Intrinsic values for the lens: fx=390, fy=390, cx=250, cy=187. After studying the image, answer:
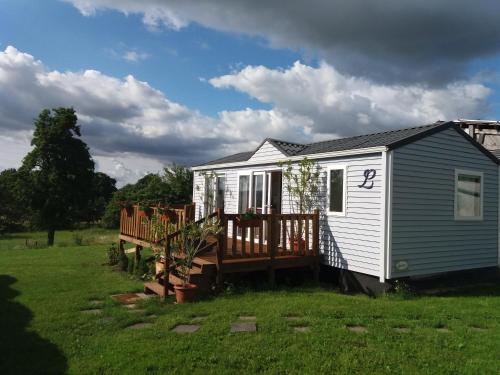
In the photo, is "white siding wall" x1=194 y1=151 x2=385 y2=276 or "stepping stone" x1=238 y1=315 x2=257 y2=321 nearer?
"stepping stone" x1=238 y1=315 x2=257 y2=321

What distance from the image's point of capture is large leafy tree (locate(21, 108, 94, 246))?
24359 mm

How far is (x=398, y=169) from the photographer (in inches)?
286

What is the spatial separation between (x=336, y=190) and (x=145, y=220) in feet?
15.3

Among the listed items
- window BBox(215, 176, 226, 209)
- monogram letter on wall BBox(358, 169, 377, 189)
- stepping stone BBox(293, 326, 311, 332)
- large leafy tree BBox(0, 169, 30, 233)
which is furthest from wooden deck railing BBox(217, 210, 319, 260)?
large leafy tree BBox(0, 169, 30, 233)

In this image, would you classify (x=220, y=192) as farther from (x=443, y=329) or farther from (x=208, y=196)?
(x=443, y=329)

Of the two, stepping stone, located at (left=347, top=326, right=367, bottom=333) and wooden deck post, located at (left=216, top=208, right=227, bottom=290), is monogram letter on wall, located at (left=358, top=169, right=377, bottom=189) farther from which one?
stepping stone, located at (left=347, top=326, right=367, bottom=333)

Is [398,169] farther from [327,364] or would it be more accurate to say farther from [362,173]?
[327,364]

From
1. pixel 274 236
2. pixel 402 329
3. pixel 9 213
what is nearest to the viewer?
pixel 402 329

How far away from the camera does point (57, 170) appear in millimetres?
24672

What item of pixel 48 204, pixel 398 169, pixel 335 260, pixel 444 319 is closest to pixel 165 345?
pixel 444 319

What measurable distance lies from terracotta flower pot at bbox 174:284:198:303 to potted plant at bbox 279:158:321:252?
8.77 ft

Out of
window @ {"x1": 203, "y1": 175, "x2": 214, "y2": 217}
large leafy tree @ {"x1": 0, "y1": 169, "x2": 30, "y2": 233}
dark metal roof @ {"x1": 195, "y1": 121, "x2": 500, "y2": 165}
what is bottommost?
large leafy tree @ {"x1": 0, "y1": 169, "x2": 30, "y2": 233}

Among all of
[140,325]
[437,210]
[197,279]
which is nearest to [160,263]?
[197,279]

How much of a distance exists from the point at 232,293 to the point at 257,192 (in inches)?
162
